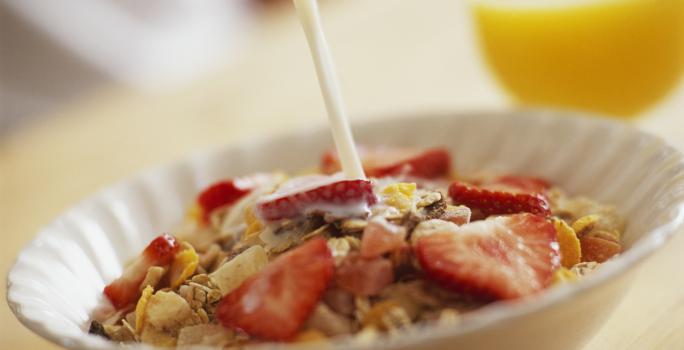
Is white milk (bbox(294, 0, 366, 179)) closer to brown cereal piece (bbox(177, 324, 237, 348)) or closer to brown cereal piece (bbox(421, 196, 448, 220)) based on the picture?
brown cereal piece (bbox(421, 196, 448, 220))

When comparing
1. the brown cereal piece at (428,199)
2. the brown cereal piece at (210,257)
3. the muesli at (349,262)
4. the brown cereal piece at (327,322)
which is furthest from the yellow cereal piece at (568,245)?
the brown cereal piece at (210,257)

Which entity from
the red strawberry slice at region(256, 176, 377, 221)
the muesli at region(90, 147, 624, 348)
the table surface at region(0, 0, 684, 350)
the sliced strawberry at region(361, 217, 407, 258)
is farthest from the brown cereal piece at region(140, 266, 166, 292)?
the table surface at region(0, 0, 684, 350)

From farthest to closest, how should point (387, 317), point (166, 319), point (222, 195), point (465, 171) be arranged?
point (465, 171)
point (222, 195)
point (166, 319)
point (387, 317)

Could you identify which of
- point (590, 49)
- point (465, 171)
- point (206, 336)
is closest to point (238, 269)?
point (206, 336)

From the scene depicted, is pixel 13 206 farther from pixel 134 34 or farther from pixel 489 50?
pixel 134 34

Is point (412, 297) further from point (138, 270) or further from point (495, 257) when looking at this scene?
point (138, 270)
